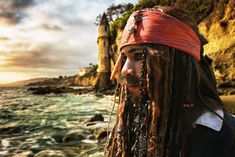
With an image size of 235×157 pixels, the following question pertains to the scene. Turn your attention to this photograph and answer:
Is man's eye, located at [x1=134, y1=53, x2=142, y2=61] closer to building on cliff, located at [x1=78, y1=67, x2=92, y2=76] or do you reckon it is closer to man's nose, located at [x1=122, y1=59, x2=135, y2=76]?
man's nose, located at [x1=122, y1=59, x2=135, y2=76]

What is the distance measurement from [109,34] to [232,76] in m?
36.5

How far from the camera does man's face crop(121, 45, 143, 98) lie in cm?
168

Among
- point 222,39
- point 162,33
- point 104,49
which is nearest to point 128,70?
point 162,33

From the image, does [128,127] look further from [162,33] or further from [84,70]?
[84,70]

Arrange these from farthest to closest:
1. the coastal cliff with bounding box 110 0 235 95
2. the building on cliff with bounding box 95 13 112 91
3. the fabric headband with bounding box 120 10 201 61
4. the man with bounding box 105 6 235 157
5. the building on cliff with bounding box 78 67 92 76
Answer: the building on cliff with bounding box 78 67 92 76
the building on cliff with bounding box 95 13 112 91
the coastal cliff with bounding box 110 0 235 95
the fabric headband with bounding box 120 10 201 61
the man with bounding box 105 6 235 157

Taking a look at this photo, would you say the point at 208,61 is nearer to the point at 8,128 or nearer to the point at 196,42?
the point at 196,42

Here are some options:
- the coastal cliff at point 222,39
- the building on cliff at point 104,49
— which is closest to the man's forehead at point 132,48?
the coastal cliff at point 222,39

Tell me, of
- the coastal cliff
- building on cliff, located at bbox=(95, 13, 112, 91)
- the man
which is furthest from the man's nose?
building on cliff, located at bbox=(95, 13, 112, 91)

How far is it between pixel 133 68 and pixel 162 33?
228 mm

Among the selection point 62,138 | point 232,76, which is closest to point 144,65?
point 62,138

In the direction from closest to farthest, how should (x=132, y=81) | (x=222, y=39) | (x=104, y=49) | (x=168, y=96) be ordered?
(x=168, y=96)
(x=132, y=81)
(x=222, y=39)
(x=104, y=49)

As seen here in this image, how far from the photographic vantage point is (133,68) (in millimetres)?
1705

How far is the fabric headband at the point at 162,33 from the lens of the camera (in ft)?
5.40

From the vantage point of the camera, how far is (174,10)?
1731mm
